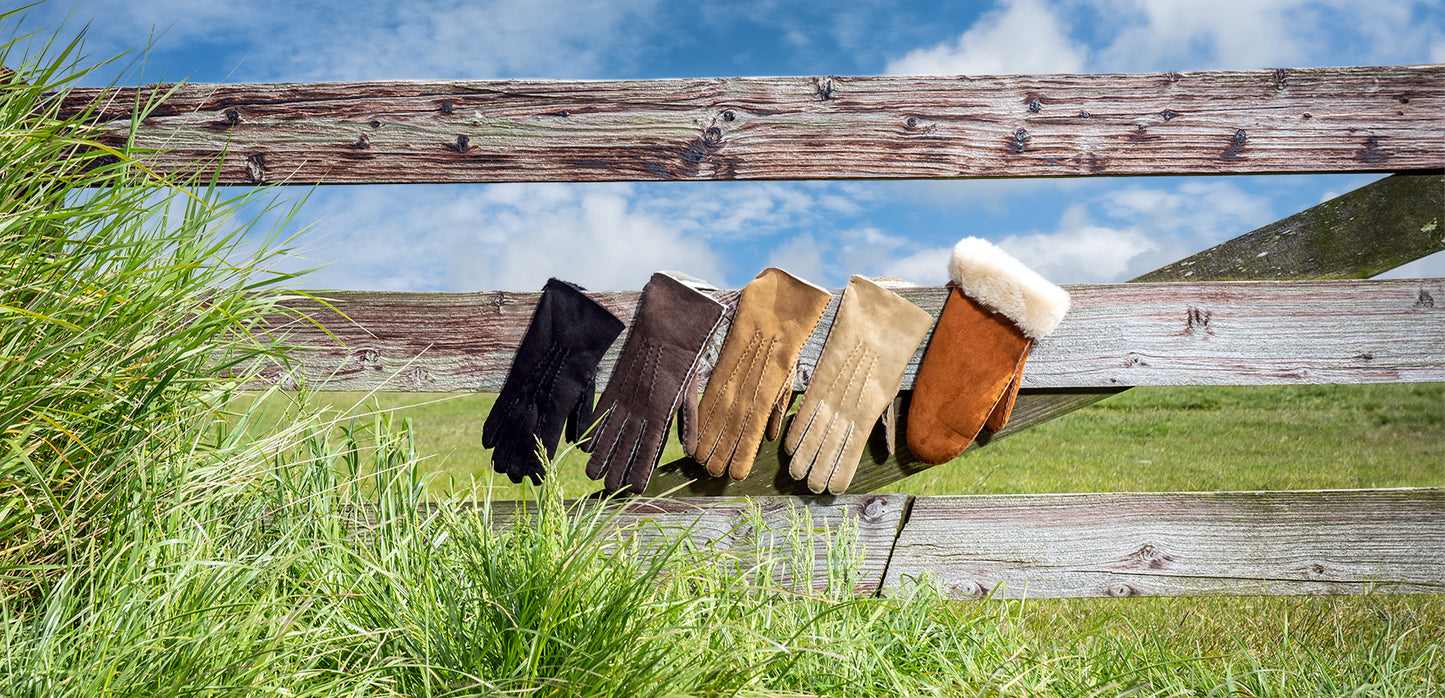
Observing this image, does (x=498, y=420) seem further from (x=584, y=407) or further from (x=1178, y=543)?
(x=1178, y=543)

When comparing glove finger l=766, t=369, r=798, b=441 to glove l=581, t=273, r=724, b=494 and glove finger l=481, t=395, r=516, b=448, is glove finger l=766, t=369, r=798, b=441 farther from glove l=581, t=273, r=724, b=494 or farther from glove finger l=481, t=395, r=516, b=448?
glove finger l=481, t=395, r=516, b=448

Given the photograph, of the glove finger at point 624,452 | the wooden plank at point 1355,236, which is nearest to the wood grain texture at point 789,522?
the glove finger at point 624,452

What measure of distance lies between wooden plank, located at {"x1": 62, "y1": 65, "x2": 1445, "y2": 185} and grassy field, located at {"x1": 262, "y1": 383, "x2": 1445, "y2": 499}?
0.81 metres

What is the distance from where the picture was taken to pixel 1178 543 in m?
2.42

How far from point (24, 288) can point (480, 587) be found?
3.37ft

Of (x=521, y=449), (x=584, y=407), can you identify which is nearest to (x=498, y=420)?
(x=521, y=449)

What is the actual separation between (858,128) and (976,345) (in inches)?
28.9

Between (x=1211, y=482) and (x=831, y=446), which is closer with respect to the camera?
(x=831, y=446)

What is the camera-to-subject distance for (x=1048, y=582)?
2.43 m

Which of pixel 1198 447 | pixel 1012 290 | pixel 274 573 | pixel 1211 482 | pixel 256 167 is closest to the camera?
pixel 274 573

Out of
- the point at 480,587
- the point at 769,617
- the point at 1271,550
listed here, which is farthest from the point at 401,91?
the point at 1271,550

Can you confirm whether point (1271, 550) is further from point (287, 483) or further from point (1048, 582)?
point (287, 483)

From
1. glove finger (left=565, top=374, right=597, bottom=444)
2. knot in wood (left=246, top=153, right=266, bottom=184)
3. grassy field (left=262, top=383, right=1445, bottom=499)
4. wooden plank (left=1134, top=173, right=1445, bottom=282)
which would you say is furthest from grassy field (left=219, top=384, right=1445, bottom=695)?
wooden plank (left=1134, top=173, right=1445, bottom=282)

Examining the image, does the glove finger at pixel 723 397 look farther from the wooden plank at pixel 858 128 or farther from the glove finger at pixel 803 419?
the wooden plank at pixel 858 128
